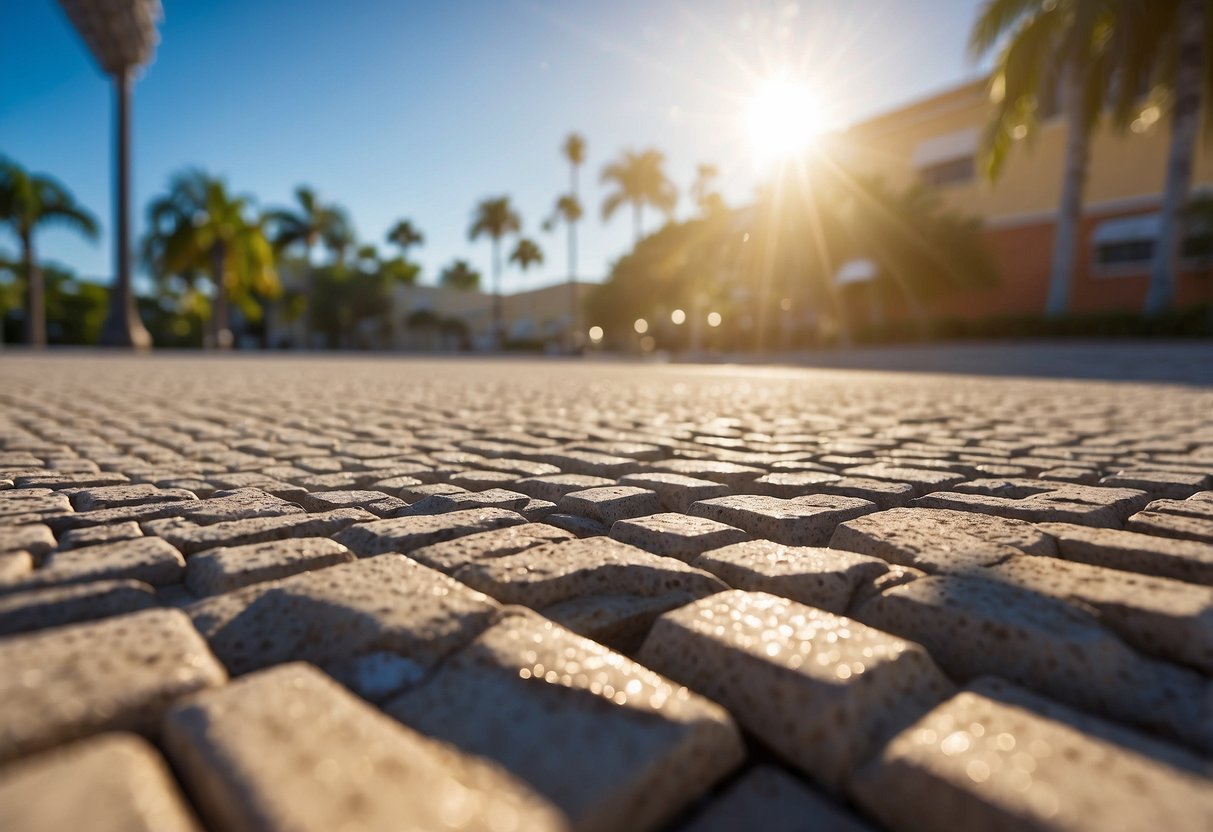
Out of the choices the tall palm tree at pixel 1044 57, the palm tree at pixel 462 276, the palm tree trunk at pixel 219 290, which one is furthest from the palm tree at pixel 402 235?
the tall palm tree at pixel 1044 57

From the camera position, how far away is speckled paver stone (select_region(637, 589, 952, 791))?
0.90 metres

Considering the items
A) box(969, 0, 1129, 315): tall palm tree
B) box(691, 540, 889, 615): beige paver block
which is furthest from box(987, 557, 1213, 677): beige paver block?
box(969, 0, 1129, 315): tall palm tree

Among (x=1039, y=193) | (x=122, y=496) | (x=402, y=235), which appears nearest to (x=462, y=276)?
(x=402, y=235)

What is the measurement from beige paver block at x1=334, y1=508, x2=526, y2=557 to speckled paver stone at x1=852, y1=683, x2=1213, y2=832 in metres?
1.06

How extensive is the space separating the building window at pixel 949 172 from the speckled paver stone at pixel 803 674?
87.9 ft

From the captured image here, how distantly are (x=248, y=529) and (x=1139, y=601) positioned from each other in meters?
1.75

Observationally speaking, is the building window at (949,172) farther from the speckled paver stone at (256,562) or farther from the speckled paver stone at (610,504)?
the speckled paver stone at (256,562)

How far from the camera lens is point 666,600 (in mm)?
1320

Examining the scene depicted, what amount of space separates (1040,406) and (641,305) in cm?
2866

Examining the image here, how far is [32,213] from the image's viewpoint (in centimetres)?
2530

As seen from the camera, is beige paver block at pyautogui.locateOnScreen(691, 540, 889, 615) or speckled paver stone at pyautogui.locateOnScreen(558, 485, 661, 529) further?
speckled paver stone at pyautogui.locateOnScreen(558, 485, 661, 529)

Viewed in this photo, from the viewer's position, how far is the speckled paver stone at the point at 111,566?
50.9 inches

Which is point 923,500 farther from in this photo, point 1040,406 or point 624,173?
point 624,173

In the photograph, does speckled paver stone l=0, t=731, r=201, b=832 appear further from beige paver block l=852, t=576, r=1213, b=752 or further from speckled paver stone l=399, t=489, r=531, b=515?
speckled paver stone l=399, t=489, r=531, b=515
